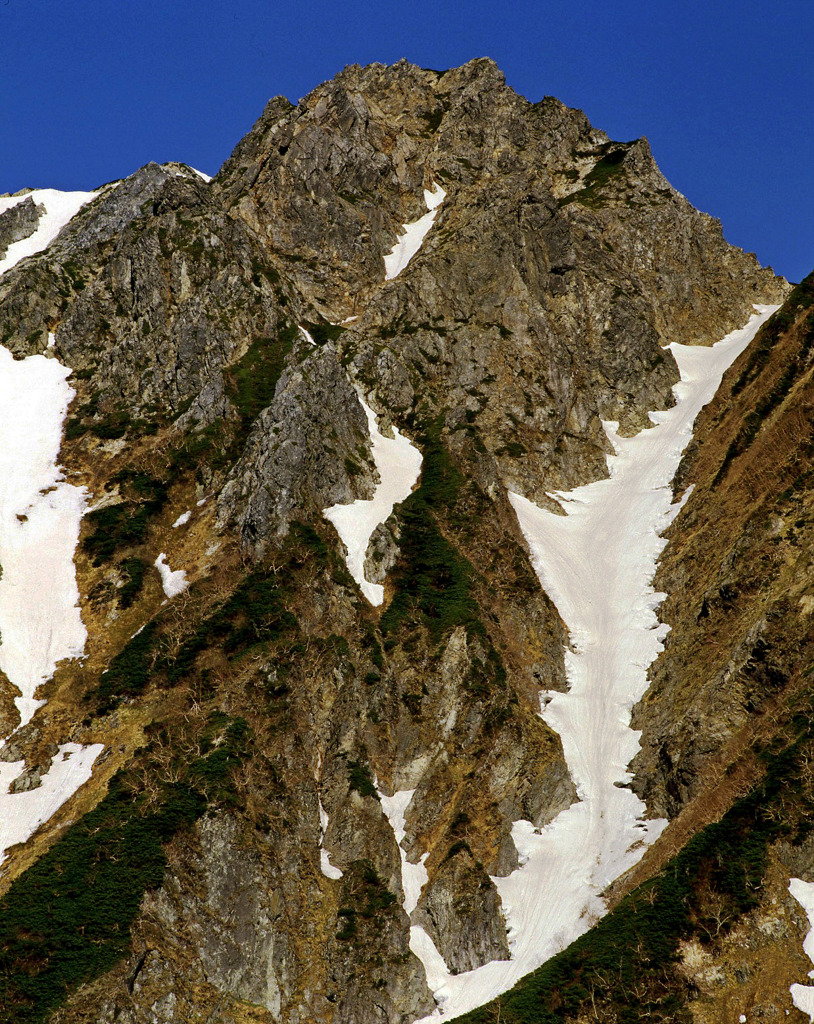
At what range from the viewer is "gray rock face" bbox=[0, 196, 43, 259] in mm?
83250

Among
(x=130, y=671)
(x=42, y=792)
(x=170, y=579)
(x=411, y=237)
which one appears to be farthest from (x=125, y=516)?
(x=411, y=237)

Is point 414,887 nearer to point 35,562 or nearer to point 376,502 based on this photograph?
point 376,502

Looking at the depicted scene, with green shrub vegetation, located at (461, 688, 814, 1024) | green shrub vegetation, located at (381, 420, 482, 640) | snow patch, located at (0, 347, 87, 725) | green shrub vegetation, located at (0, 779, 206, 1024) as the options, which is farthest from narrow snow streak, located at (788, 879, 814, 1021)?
snow patch, located at (0, 347, 87, 725)

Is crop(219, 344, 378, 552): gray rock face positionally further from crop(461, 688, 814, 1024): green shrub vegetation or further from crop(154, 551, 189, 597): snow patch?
crop(461, 688, 814, 1024): green shrub vegetation

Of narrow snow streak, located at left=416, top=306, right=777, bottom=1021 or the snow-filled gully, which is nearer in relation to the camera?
the snow-filled gully

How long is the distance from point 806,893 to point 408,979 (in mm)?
17101

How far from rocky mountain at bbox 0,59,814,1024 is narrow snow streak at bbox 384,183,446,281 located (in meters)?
2.22

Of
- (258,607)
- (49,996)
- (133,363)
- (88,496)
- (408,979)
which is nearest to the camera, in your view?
(49,996)

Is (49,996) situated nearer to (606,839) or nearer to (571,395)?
(606,839)

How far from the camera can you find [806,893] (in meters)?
31.3

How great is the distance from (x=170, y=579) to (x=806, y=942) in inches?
1406

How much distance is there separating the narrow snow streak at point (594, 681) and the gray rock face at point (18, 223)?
54.6 metres

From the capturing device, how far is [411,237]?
93.7m

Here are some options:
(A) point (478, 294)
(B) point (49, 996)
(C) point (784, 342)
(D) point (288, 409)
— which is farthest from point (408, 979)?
(A) point (478, 294)
